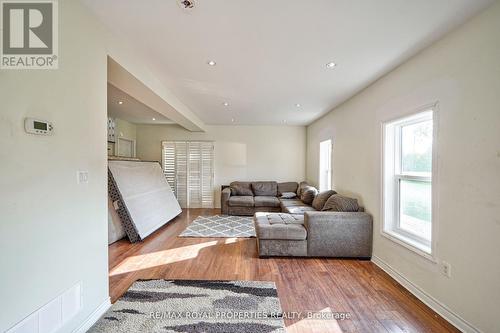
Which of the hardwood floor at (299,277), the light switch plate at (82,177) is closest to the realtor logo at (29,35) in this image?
the light switch plate at (82,177)

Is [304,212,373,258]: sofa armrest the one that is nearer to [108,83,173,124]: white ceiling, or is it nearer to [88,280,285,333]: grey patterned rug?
[88,280,285,333]: grey patterned rug

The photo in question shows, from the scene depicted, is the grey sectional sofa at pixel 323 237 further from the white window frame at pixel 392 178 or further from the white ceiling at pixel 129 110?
the white ceiling at pixel 129 110

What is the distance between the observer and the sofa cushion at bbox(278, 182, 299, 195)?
6.08 metres

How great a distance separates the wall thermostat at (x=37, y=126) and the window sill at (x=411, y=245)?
10.5 ft

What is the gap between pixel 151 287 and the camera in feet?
7.53

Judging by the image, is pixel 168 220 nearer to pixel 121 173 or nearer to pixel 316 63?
pixel 121 173

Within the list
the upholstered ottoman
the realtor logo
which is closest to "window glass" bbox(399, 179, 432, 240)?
the upholstered ottoman

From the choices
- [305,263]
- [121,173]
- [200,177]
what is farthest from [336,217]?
[200,177]

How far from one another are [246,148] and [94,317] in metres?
5.14

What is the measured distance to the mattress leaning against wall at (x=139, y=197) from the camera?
12.0ft

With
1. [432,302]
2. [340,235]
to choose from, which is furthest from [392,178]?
[432,302]

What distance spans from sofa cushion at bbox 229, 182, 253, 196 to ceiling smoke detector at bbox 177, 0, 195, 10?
4.71 metres

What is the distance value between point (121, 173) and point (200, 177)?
8.97ft

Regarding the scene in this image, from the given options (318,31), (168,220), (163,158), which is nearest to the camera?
(318,31)
